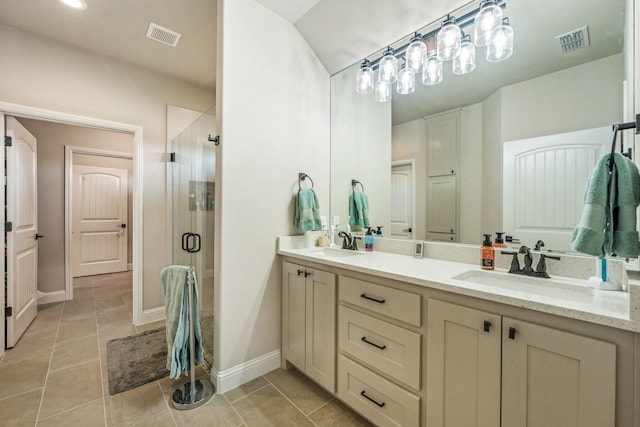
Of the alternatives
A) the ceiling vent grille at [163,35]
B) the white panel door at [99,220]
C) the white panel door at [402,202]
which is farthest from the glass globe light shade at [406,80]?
the white panel door at [99,220]

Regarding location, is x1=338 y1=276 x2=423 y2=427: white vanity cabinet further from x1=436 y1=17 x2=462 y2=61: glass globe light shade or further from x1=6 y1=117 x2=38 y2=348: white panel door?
x1=6 y1=117 x2=38 y2=348: white panel door

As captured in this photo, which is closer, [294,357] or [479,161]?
[479,161]

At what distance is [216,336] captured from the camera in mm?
1838

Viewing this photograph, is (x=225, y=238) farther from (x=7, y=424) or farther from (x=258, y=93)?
(x=7, y=424)

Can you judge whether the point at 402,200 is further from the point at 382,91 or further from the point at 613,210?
the point at 613,210

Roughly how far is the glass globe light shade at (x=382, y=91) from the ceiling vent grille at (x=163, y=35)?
1.81m

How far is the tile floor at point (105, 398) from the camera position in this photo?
154 centimetres

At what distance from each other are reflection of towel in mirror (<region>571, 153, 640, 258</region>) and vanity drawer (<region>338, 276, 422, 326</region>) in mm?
647

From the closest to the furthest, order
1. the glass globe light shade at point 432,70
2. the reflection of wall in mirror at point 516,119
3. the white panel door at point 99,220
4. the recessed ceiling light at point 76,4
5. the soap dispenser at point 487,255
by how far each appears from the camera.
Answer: the reflection of wall in mirror at point 516,119 → the soap dispenser at point 487,255 → the glass globe light shade at point 432,70 → the recessed ceiling light at point 76,4 → the white panel door at point 99,220

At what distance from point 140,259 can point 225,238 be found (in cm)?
163

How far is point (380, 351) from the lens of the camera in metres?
1.38

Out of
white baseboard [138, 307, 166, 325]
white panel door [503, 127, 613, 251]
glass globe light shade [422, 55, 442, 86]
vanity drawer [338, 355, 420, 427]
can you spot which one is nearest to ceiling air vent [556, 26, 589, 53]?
white panel door [503, 127, 613, 251]

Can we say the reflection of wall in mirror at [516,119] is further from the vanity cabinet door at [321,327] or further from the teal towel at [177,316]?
the teal towel at [177,316]

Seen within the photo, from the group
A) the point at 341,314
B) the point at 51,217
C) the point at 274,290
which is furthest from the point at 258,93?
the point at 51,217
